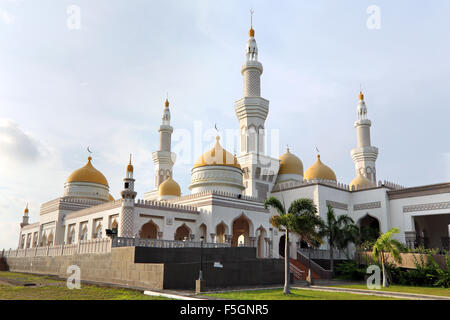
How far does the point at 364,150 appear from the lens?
42.0 metres

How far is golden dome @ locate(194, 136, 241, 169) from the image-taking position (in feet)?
109

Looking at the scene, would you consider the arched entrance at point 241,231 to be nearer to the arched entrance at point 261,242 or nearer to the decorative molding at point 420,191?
the arched entrance at point 261,242

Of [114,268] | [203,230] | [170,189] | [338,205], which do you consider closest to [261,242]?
[203,230]

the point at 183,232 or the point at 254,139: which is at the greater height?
the point at 254,139

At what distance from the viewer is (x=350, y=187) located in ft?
124

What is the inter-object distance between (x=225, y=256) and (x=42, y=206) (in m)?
22.9

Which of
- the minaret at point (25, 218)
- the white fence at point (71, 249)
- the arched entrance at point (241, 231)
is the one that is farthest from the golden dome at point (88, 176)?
the arched entrance at point (241, 231)

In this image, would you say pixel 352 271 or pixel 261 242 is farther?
pixel 261 242

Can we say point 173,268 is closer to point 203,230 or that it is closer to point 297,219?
point 297,219

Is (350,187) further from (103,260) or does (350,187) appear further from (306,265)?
(103,260)

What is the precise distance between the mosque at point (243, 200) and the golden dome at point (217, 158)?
89 millimetres

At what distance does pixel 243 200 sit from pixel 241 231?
4.76 meters

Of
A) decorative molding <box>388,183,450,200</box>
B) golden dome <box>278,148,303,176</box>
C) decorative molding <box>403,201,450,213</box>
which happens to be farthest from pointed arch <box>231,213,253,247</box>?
decorative molding <box>403,201,450,213</box>
